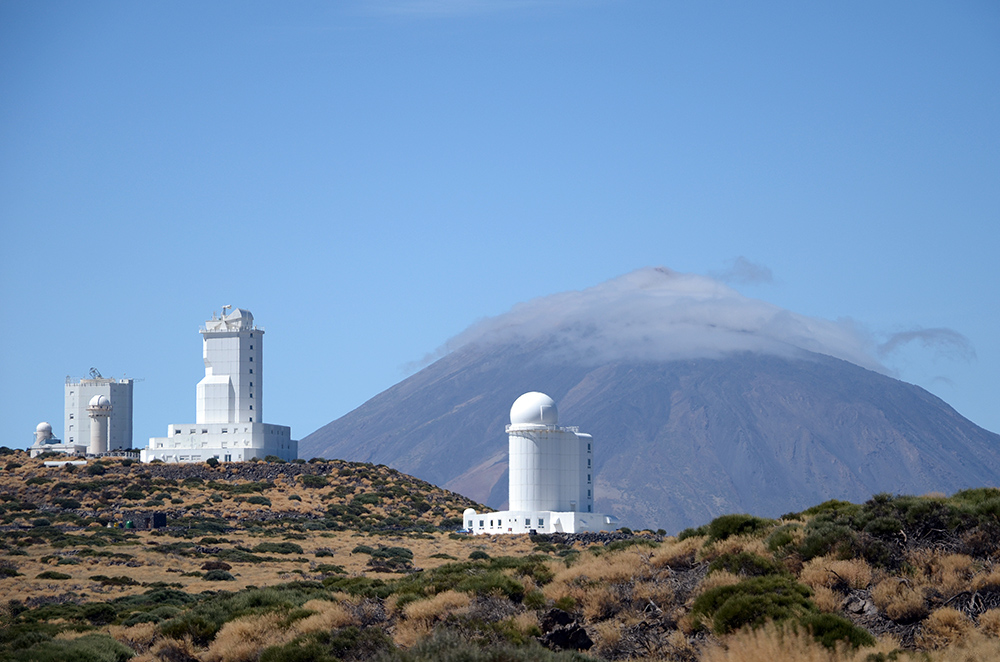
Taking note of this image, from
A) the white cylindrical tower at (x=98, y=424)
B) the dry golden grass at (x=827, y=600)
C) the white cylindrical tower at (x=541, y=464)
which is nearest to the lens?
the dry golden grass at (x=827, y=600)

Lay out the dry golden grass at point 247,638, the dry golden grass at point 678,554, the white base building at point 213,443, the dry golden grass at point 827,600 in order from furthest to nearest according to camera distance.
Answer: the white base building at point 213,443
the dry golden grass at point 678,554
the dry golden grass at point 247,638
the dry golden grass at point 827,600

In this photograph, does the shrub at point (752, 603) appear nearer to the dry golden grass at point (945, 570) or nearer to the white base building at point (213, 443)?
the dry golden grass at point (945, 570)

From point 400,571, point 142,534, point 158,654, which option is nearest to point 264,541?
point 142,534

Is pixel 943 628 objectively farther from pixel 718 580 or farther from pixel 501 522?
Answer: pixel 501 522

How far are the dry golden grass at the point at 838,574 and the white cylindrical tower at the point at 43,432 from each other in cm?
9794

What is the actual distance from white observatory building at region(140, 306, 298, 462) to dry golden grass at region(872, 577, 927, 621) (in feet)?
250

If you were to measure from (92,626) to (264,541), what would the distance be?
2966cm

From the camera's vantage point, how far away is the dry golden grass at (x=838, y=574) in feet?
74.9

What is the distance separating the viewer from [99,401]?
4114 inches

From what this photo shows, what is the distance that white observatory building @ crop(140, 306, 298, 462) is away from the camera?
9438 cm

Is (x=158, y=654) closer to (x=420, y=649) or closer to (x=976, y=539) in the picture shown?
(x=420, y=649)

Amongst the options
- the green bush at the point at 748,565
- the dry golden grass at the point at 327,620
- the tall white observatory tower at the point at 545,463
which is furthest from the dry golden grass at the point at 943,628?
the tall white observatory tower at the point at 545,463

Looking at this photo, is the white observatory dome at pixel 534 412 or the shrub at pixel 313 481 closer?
the white observatory dome at pixel 534 412

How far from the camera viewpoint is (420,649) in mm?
17562
